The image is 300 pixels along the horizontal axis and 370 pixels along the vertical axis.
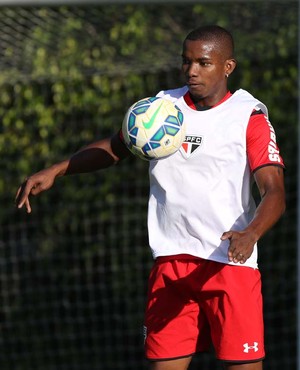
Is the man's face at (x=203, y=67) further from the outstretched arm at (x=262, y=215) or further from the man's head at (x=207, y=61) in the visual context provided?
the outstretched arm at (x=262, y=215)

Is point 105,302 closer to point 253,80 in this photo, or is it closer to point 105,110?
point 105,110

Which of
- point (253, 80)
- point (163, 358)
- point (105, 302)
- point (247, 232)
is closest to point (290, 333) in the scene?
point (105, 302)

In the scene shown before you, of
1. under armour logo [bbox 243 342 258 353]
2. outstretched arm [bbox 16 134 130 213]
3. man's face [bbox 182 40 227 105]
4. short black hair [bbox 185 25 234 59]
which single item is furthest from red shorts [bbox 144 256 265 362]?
short black hair [bbox 185 25 234 59]

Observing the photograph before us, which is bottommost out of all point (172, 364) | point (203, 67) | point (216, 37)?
point (172, 364)

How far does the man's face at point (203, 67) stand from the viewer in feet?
14.1

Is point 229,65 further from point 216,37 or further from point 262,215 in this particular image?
point 262,215

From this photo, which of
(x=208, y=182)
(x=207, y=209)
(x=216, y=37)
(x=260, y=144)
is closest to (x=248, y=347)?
(x=207, y=209)

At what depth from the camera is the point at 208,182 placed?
4.34 m

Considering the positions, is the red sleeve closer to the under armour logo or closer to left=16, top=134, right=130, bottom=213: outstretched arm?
left=16, top=134, right=130, bottom=213: outstretched arm

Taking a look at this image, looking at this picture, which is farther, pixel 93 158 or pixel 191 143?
pixel 93 158

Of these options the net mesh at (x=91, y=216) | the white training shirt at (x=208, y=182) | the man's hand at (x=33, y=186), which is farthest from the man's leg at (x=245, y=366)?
the net mesh at (x=91, y=216)

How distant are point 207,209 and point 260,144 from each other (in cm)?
35

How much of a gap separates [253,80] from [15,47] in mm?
1712

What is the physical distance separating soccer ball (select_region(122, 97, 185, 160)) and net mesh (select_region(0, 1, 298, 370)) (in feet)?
10.5
